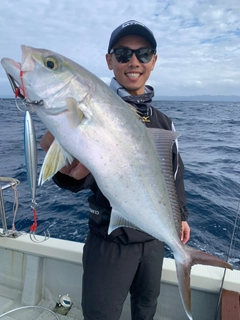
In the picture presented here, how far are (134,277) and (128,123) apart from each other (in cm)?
166

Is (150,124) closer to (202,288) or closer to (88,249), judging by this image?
(88,249)

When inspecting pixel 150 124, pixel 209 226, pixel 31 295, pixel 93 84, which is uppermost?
pixel 93 84

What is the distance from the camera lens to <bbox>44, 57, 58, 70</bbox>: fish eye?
1.76m

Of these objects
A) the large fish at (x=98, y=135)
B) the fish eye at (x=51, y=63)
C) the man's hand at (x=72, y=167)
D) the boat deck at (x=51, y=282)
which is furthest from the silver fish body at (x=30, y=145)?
the boat deck at (x=51, y=282)

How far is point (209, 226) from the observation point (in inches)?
232

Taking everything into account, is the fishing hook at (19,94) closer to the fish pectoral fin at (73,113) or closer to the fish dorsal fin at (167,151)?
the fish pectoral fin at (73,113)

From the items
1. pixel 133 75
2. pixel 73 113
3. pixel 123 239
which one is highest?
pixel 133 75

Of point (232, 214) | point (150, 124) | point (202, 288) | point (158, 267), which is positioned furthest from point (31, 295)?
point (232, 214)

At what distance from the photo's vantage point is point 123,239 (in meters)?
2.51

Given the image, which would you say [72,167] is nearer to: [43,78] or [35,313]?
[43,78]

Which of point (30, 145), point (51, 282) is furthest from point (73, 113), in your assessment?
point (51, 282)

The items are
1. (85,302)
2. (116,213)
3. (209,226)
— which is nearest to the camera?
(116,213)

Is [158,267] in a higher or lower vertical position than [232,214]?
higher

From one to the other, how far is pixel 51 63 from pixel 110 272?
1.80 metres
